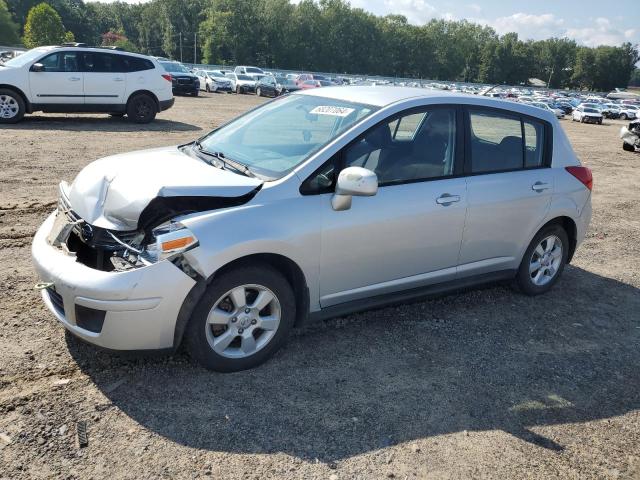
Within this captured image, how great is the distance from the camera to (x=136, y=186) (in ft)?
11.3

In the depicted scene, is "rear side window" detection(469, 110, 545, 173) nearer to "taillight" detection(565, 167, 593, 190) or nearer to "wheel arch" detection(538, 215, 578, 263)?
"taillight" detection(565, 167, 593, 190)

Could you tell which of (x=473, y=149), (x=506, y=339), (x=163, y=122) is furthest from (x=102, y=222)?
(x=163, y=122)

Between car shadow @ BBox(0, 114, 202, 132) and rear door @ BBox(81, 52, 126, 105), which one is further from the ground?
rear door @ BBox(81, 52, 126, 105)

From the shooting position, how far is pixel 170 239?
310 centimetres

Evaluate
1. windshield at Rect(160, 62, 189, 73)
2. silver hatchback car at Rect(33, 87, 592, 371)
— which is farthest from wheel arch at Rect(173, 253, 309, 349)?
windshield at Rect(160, 62, 189, 73)

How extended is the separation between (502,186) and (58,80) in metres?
11.7

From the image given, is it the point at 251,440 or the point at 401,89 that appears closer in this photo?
the point at 251,440

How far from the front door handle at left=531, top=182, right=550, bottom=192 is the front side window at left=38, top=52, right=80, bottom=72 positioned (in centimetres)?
1177

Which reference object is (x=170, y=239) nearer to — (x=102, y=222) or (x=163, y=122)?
(x=102, y=222)

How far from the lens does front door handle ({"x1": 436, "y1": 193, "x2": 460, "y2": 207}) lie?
4.12 metres

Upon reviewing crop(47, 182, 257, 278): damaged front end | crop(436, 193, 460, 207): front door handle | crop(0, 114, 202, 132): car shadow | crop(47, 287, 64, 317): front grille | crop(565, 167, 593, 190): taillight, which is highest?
crop(565, 167, 593, 190): taillight

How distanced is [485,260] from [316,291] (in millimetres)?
1704

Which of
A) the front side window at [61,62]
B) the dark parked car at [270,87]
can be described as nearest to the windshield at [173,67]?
the dark parked car at [270,87]

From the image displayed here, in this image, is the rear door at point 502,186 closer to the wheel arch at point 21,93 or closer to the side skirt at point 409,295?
the side skirt at point 409,295
